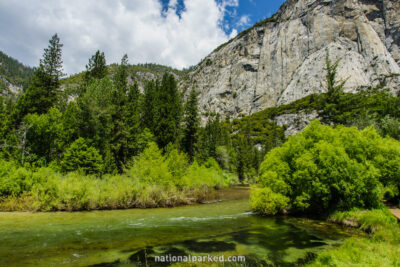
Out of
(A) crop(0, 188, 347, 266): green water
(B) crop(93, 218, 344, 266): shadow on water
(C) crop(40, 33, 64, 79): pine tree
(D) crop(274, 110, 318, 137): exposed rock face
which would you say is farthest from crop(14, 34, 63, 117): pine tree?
(D) crop(274, 110, 318, 137): exposed rock face

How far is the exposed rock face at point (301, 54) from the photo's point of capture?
334 feet

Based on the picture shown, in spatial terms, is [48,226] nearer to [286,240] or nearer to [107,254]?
[107,254]

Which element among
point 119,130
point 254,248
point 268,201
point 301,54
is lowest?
point 254,248

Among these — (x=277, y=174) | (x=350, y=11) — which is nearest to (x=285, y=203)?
(x=277, y=174)

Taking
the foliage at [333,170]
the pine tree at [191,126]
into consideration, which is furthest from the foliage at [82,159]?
the pine tree at [191,126]

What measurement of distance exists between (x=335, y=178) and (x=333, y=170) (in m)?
0.60

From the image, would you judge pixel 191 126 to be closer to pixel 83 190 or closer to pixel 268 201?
pixel 83 190

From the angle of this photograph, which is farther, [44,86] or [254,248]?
[44,86]

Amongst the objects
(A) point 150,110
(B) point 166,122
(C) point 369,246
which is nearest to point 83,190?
(C) point 369,246

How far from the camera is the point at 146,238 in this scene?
13070mm

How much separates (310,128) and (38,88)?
4208 cm

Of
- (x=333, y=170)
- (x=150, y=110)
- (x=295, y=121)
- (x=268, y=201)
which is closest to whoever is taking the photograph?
(x=333, y=170)

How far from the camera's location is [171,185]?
27688 millimetres

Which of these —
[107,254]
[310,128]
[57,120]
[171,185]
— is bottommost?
[107,254]
